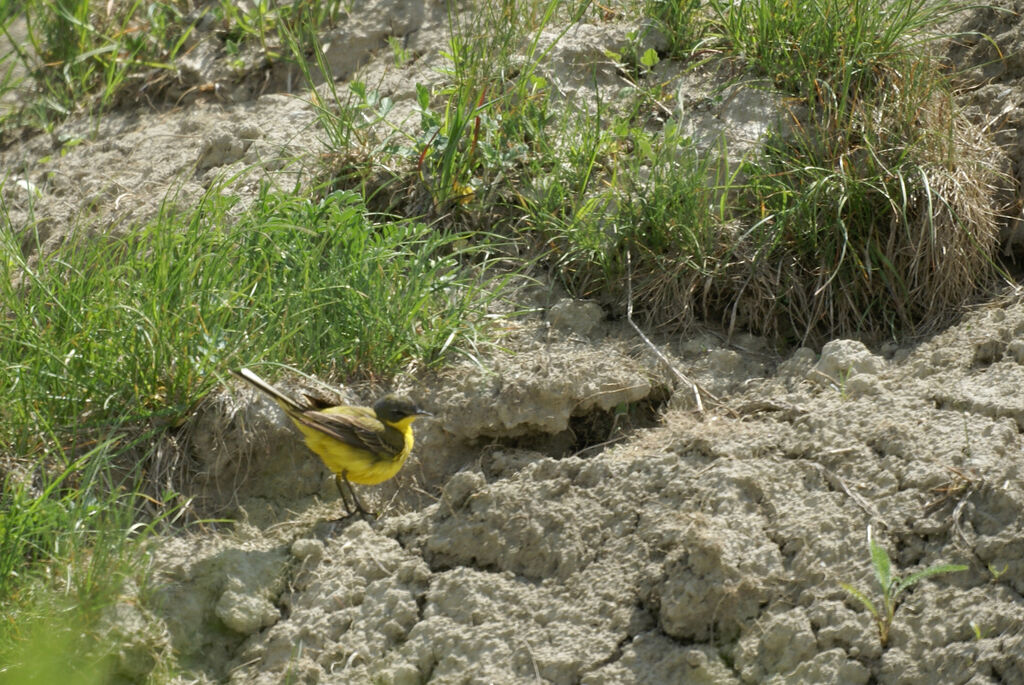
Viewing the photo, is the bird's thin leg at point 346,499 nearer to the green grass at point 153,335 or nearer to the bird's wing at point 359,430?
the bird's wing at point 359,430

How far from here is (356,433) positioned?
385 cm

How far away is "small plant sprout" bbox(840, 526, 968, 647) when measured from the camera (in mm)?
3248

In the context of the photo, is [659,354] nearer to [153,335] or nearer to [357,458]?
[357,458]

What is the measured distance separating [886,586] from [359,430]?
5.62 ft

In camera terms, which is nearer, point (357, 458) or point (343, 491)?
point (357, 458)

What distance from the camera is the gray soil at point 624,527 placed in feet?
11.0

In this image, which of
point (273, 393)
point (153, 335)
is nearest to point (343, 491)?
point (273, 393)

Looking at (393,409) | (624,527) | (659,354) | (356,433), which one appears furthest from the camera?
(659,354)

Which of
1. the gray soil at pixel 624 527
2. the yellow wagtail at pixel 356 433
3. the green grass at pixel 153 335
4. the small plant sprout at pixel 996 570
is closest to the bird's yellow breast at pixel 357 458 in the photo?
the yellow wagtail at pixel 356 433

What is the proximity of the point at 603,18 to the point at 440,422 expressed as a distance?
2.50 m

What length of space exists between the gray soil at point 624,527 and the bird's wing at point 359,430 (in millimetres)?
242

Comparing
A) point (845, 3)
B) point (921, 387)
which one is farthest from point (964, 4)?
point (921, 387)

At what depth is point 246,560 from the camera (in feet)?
12.6

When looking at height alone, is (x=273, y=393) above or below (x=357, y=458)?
above
